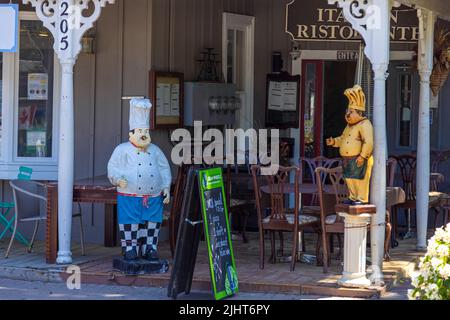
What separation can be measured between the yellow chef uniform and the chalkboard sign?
3.97 feet

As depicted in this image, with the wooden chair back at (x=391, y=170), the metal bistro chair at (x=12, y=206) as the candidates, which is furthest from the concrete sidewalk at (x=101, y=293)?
the metal bistro chair at (x=12, y=206)

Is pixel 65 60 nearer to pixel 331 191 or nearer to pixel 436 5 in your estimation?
pixel 331 191

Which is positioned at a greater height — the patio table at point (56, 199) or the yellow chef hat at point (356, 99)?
the yellow chef hat at point (356, 99)

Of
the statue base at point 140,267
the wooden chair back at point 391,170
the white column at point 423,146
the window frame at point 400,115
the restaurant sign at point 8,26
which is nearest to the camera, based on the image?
the statue base at point 140,267

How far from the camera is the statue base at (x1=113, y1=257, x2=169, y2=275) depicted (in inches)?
359

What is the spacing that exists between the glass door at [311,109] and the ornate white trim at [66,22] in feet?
16.2

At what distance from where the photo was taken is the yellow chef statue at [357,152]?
27.9 feet

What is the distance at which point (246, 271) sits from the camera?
30.8ft

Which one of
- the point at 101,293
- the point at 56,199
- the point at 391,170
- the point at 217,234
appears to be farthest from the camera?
the point at 391,170

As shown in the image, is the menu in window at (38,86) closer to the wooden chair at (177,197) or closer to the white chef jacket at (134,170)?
the wooden chair at (177,197)

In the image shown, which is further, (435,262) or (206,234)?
(206,234)

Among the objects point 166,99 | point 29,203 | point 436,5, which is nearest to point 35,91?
point 29,203

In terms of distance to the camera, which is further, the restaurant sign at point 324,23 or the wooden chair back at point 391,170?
the restaurant sign at point 324,23

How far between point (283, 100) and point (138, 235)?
195 inches
